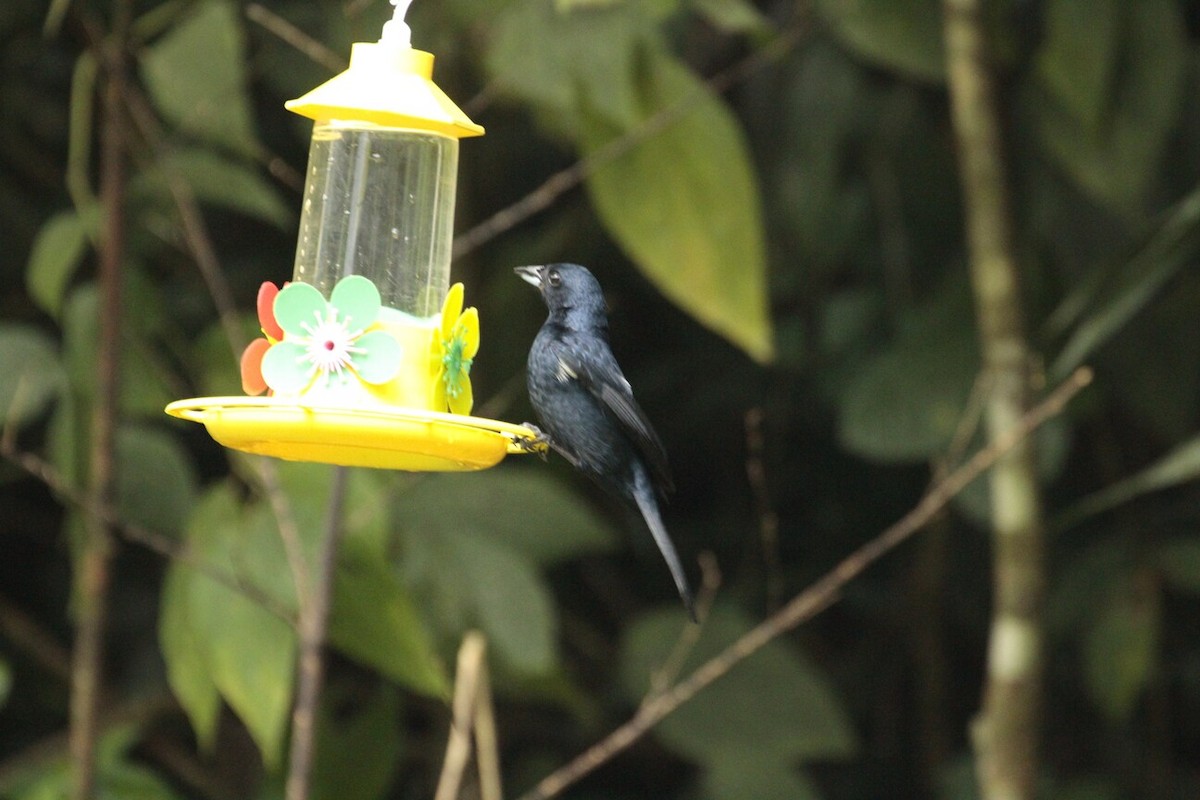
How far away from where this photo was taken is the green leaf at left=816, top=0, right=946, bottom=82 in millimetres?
3979

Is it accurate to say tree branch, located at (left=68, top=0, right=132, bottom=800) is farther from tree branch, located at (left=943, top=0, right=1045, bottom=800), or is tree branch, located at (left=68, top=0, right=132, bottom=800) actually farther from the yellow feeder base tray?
tree branch, located at (left=943, top=0, right=1045, bottom=800)

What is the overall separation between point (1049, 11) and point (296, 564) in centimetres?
242

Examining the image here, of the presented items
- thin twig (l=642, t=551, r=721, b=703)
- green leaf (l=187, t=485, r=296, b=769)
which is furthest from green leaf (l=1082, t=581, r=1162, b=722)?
green leaf (l=187, t=485, r=296, b=769)

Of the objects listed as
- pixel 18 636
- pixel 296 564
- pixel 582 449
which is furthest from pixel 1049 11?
pixel 18 636

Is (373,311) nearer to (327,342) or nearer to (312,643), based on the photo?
(327,342)

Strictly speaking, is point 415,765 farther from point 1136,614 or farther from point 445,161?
point 445,161

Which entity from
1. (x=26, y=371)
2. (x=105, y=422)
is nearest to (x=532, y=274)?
(x=105, y=422)

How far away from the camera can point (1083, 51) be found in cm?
392

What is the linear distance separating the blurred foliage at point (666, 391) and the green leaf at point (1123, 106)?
0.04 ft

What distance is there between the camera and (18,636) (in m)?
4.54

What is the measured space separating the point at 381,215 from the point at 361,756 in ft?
6.61

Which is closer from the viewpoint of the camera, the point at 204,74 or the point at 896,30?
the point at 204,74

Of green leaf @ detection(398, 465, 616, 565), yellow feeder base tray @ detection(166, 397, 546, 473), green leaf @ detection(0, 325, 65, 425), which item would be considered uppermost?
green leaf @ detection(0, 325, 65, 425)

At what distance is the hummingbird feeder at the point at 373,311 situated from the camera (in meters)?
2.02
